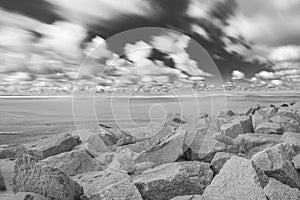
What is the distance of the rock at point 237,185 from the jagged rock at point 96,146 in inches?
115

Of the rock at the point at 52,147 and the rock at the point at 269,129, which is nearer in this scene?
the rock at the point at 52,147

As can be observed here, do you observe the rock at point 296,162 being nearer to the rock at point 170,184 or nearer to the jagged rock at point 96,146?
the rock at point 170,184

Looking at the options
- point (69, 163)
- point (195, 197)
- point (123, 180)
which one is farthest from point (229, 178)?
point (69, 163)

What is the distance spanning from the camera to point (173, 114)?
8773mm

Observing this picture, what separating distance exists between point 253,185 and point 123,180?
1252mm

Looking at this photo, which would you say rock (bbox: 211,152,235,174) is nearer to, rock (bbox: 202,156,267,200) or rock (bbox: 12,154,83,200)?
rock (bbox: 202,156,267,200)

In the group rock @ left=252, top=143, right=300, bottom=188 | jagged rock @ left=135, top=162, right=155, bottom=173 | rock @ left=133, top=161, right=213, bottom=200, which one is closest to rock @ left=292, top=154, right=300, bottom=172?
rock @ left=252, top=143, right=300, bottom=188

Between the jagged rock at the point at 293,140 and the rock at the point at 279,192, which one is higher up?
the jagged rock at the point at 293,140

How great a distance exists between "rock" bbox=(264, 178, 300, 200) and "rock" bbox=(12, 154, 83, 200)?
185cm

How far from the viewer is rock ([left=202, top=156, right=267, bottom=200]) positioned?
2.35 metres

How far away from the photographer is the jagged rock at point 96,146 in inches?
198

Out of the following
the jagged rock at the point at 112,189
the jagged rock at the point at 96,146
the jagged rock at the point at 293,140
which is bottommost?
the jagged rock at the point at 96,146

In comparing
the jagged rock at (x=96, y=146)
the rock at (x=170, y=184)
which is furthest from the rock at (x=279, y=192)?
the jagged rock at (x=96, y=146)

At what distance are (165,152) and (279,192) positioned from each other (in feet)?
5.65
